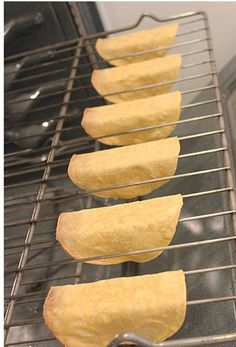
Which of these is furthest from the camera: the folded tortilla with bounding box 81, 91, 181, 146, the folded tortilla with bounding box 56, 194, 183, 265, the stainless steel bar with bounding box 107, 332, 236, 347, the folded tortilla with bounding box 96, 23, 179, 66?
the folded tortilla with bounding box 96, 23, 179, 66

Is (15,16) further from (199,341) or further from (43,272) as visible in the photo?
(199,341)

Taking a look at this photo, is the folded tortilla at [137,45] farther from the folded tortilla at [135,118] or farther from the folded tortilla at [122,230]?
the folded tortilla at [122,230]

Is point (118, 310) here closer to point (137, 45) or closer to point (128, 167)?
point (128, 167)

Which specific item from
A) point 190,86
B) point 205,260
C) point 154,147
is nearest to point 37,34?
point 190,86

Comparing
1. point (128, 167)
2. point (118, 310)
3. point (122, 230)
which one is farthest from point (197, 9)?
point (118, 310)

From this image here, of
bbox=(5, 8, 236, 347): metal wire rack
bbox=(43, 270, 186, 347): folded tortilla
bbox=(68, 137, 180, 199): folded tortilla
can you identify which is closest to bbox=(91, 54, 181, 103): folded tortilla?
bbox=(5, 8, 236, 347): metal wire rack

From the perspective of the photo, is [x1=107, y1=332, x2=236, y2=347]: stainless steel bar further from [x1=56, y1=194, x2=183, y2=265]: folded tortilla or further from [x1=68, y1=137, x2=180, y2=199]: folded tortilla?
[x1=68, y1=137, x2=180, y2=199]: folded tortilla
